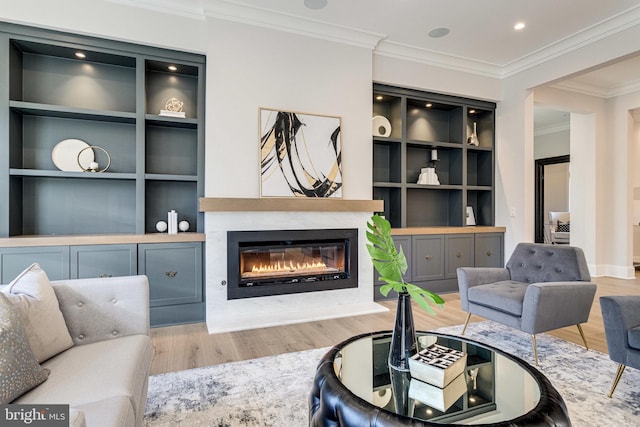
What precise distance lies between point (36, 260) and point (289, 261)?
2.27 m

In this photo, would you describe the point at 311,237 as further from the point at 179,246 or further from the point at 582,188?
the point at 582,188

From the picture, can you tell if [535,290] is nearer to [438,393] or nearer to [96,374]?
[438,393]

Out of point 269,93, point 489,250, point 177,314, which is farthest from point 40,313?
point 489,250

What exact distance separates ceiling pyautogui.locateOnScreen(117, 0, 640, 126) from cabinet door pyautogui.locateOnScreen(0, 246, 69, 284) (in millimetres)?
2414

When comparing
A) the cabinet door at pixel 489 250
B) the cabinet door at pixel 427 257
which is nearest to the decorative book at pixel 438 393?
the cabinet door at pixel 427 257

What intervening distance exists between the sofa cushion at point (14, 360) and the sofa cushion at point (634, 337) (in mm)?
2880

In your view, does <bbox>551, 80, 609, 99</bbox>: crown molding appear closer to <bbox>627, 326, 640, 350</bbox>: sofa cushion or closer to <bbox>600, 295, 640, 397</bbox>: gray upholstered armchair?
<bbox>600, 295, 640, 397</bbox>: gray upholstered armchair

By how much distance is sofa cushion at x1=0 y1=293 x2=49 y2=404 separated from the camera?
107 centimetres

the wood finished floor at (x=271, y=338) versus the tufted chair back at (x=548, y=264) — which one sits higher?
the tufted chair back at (x=548, y=264)

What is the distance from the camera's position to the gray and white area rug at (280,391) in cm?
174

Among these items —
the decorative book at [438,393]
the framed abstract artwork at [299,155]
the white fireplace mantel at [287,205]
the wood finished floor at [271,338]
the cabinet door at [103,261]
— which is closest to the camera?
the decorative book at [438,393]

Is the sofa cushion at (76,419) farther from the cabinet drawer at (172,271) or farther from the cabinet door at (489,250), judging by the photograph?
the cabinet door at (489,250)

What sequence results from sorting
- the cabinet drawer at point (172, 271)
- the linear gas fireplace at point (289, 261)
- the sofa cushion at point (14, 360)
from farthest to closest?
the linear gas fireplace at point (289, 261)
the cabinet drawer at point (172, 271)
the sofa cushion at point (14, 360)

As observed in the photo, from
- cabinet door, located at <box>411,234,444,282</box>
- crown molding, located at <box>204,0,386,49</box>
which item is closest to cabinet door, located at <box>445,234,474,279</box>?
cabinet door, located at <box>411,234,444,282</box>
